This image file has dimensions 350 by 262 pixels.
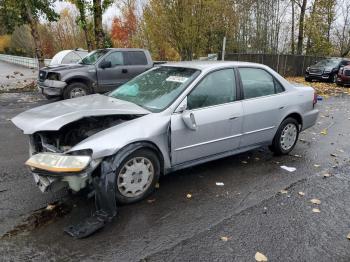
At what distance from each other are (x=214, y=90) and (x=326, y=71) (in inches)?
721

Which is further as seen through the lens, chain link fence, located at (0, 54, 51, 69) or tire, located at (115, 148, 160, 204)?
chain link fence, located at (0, 54, 51, 69)

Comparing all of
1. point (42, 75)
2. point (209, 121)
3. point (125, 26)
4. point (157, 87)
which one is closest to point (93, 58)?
point (42, 75)

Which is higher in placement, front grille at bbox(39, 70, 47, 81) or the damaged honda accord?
front grille at bbox(39, 70, 47, 81)

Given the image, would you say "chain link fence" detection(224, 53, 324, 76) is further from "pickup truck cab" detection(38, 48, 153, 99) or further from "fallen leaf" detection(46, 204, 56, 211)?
"fallen leaf" detection(46, 204, 56, 211)

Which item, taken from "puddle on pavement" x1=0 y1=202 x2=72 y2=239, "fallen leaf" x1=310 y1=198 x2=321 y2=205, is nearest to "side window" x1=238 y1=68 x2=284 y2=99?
"fallen leaf" x1=310 y1=198 x2=321 y2=205

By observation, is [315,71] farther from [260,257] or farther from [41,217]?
[41,217]

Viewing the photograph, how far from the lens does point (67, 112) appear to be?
3803 millimetres

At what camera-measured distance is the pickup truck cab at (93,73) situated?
398 inches

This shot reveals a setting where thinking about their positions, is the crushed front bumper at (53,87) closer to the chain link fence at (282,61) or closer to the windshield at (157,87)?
the windshield at (157,87)

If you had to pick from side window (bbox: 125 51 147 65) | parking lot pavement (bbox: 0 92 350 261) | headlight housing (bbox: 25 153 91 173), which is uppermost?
side window (bbox: 125 51 147 65)

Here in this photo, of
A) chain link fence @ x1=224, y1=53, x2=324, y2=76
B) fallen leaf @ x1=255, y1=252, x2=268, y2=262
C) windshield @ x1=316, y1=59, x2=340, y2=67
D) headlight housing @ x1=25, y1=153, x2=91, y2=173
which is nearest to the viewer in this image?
fallen leaf @ x1=255, y1=252, x2=268, y2=262

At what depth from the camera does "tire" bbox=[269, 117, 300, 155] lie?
5.52m

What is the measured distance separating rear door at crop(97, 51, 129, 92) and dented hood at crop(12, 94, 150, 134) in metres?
6.30

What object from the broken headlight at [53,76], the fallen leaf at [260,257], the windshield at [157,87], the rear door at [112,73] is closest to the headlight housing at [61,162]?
the windshield at [157,87]
